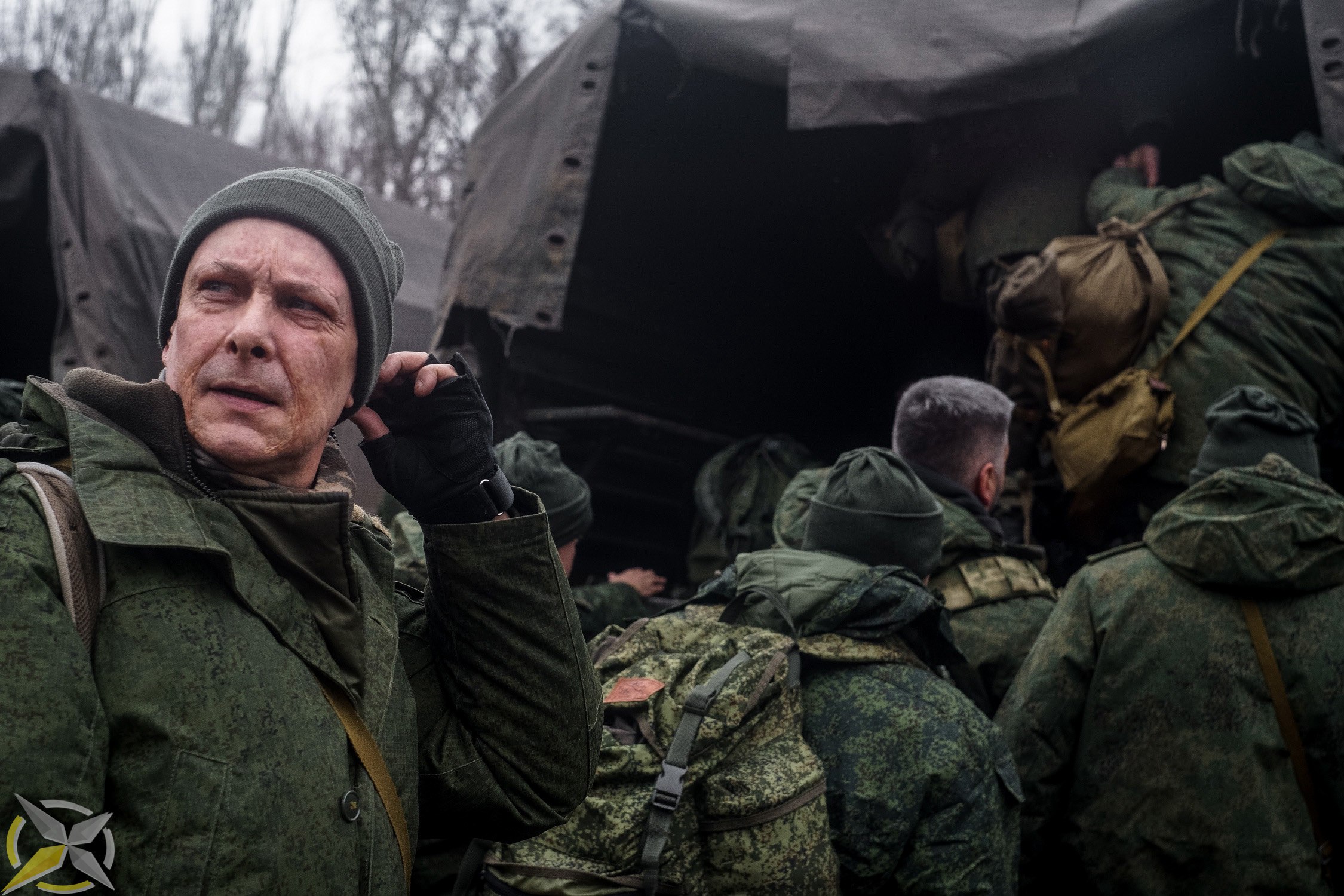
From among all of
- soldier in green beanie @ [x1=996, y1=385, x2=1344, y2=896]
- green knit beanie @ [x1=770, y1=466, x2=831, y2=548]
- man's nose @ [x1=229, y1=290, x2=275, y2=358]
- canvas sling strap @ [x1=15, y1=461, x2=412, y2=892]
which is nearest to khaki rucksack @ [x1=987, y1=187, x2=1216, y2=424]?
green knit beanie @ [x1=770, y1=466, x2=831, y2=548]

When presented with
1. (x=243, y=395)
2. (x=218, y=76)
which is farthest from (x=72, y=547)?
(x=218, y=76)

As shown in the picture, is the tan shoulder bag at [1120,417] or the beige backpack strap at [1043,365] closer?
the tan shoulder bag at [1120,417]

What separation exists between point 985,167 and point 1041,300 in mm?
1075

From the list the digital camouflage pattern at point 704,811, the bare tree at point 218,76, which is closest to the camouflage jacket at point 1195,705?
the digital camouflage pattern at point 704,811

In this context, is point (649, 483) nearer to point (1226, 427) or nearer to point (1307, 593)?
point (1226, 427)

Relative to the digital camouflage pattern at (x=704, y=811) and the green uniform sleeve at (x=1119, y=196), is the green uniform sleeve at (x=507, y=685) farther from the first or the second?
the green uniform sleeve at (x=1119, y=196)

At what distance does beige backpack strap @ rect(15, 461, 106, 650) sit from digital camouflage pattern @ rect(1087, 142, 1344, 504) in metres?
3.52

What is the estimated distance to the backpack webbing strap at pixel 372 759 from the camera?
49.8 inches

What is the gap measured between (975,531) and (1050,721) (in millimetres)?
598

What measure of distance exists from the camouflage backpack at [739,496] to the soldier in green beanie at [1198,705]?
7.89 feet

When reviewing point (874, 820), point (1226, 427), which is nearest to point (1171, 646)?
point (1226, 427)

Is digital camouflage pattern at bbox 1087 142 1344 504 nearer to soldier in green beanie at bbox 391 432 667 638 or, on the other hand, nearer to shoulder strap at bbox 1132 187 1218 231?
shoulder strap at bbox 1132 187 1218 231

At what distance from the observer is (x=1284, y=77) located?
173 inches

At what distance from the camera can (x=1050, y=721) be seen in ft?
8.66
